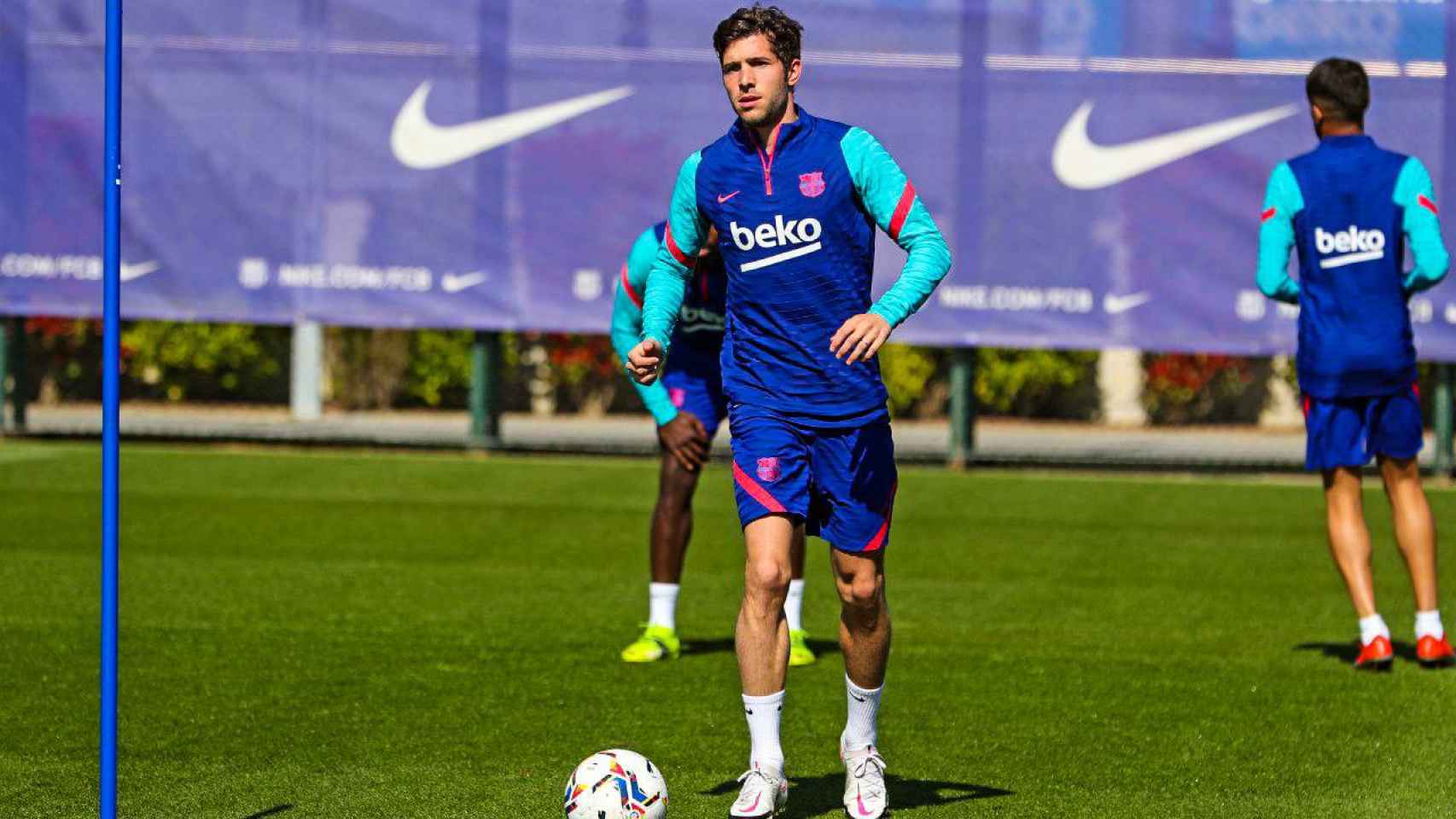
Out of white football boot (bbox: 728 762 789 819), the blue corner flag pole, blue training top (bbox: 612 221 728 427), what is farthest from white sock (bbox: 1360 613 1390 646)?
the blue corner flag pole

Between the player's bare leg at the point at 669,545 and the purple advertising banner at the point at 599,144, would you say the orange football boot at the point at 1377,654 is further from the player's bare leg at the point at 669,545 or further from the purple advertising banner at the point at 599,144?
the purple advertising banner at the point at 599,144

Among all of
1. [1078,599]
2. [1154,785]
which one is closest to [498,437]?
[1078,599]

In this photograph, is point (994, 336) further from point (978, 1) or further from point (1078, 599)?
point (1078, 599)

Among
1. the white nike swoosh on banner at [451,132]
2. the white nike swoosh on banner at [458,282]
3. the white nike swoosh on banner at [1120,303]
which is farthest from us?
the white nike swoosh on banner at [458,282]

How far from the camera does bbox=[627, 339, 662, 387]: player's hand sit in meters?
5.74

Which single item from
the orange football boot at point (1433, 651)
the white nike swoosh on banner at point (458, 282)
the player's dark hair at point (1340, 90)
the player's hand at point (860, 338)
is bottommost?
the orange football boot at point (1433, 651)

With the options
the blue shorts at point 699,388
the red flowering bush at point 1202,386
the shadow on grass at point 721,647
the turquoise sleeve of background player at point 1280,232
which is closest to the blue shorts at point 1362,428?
the turquoise sleeve of background player at point 1280,232

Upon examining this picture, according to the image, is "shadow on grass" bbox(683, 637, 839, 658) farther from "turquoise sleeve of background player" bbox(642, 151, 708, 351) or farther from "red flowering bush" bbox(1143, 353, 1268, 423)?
"red flowering bush" bbox(1143, 353, 1268, 423)

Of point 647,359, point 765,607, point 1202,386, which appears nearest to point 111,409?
point 647,359

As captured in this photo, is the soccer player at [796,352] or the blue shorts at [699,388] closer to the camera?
the soccer player at [796,352]

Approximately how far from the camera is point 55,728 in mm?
6809

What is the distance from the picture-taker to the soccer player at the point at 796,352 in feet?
18.8

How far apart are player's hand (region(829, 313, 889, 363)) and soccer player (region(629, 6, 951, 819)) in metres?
0.26

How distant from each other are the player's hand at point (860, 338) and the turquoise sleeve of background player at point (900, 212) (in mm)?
224
